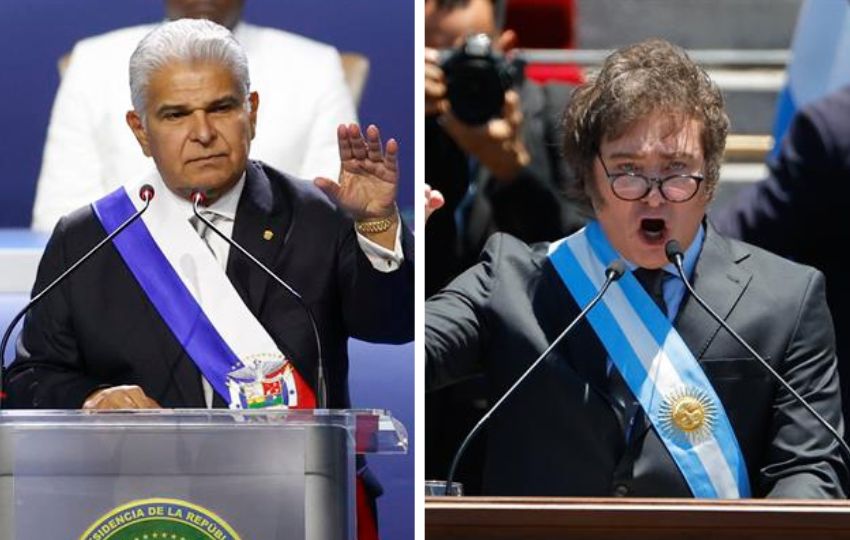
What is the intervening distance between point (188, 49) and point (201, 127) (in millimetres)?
123

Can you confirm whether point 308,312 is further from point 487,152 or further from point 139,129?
point 487,152

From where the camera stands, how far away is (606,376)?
3846 mm

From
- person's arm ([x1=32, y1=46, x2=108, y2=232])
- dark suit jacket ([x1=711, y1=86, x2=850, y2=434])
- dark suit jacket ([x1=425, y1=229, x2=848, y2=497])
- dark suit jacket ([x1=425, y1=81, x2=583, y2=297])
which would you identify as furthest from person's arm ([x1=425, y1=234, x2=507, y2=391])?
dark suit jacket ([x1=711, y1=86, x2=850, y2=434])

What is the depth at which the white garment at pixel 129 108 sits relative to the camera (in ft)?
11.3

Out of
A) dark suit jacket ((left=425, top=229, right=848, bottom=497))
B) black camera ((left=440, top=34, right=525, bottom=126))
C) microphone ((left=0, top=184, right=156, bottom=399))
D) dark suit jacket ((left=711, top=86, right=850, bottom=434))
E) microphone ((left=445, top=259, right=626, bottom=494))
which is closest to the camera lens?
microphone ((left=0, top=184, right=156, bottom=399))

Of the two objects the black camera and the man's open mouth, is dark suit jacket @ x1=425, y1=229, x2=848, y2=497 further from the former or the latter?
the black camera

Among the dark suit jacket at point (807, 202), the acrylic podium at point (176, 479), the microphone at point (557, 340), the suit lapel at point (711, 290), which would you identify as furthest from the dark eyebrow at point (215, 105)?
the dark suit jacket at point (807, 202)

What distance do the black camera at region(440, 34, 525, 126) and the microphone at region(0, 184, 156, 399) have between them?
1194 millimetres

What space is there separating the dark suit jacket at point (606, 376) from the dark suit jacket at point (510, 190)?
55 centimetres

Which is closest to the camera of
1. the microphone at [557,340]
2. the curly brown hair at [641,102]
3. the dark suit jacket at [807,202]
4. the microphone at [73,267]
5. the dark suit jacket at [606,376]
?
the microphone at [73,267]

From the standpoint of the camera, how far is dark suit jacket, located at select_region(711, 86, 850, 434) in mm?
4691

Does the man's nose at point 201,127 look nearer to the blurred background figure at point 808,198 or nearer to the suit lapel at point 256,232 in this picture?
the suit lapel at point 256,232

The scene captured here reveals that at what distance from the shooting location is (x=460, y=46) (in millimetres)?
4535

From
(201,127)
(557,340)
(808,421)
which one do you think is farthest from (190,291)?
(808,421)
